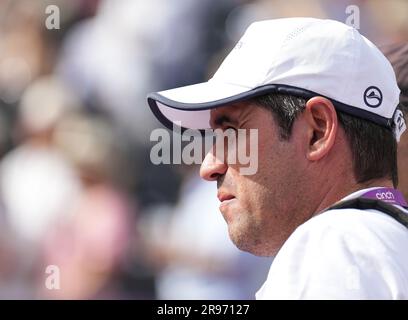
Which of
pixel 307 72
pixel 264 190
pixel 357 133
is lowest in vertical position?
pixel 264 190

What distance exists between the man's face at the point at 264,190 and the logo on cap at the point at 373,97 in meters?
0.15

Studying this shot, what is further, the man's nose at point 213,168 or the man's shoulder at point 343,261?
the man's nose at point 213,168

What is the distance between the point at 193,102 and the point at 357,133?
327 millimetres

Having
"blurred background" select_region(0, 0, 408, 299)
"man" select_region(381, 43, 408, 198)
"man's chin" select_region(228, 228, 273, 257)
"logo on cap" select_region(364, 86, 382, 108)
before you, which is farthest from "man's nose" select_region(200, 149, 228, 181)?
"blurred background" select_region(0, 0, 408, 299)

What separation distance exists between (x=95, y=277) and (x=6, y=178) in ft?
2.31

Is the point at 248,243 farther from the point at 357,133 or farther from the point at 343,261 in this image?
the point at 343,261

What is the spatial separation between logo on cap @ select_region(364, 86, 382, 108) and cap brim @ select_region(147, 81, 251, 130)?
23 cm

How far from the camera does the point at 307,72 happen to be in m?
1.69

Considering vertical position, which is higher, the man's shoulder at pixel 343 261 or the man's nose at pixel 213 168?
the man's nose at pixel 213 168

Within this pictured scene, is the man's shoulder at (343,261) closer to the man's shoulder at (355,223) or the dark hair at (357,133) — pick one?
the man's shoulder at (355,223)

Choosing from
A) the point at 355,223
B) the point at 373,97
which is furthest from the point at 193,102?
the point at 355,223

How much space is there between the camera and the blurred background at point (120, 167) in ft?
12.4

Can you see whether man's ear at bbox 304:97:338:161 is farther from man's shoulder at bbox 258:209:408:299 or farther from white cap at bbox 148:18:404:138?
man's shoulder at bbox 258:209:408:299

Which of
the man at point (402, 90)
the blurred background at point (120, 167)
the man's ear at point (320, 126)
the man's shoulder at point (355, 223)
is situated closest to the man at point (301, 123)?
the man's ear at point (320, 126)
